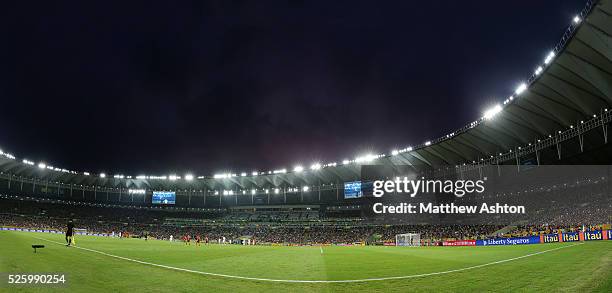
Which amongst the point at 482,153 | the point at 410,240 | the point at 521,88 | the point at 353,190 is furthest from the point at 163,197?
the point at 521,88

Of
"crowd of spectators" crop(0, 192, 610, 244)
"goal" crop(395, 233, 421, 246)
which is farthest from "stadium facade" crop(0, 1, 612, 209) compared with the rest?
"goal" crop(395, 233, 421, 246)

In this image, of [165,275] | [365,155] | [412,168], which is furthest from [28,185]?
[165,275]

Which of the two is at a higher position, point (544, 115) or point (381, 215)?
point (544, 115)

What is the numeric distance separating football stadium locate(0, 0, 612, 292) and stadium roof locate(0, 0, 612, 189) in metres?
0.18

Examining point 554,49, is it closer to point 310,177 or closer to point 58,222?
point 310,177

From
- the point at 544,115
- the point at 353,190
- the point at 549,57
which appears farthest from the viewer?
the point at 353,190

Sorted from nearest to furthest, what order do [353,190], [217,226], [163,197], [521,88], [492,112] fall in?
[521,88]
[492,112]
[353,190]
[217,226]
[163,197]

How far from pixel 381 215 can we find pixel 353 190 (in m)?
8.83

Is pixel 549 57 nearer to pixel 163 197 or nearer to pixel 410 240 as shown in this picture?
pixel 410 240

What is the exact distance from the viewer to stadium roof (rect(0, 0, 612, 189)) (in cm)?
3089

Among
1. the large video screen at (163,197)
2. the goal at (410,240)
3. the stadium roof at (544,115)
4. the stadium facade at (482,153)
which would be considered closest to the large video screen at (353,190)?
the stadium roof at (544,115)

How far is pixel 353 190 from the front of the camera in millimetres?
82562

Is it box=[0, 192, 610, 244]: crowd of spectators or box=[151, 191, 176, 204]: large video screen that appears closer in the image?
box=[0, 192, 610, 244]: crowd of spectators

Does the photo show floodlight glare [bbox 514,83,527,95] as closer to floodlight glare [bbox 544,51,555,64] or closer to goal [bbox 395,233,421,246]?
floodlight glare [bbox 544,51,555,64]
